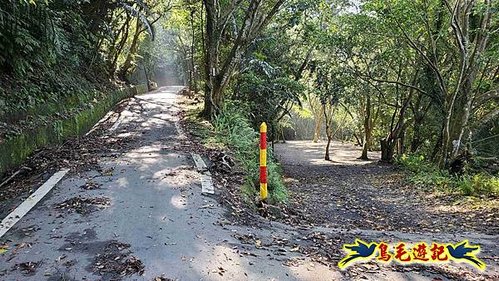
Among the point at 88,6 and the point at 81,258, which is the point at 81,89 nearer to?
the point at 88,6

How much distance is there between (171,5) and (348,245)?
22594 millimetres

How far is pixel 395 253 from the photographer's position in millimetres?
3918

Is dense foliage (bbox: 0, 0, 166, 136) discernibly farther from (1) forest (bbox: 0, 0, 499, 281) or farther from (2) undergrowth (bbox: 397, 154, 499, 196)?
(2) undergrowth (bbox: 397, 154, 499, 196)

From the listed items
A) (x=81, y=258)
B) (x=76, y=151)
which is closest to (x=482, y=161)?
(x=76, y=151)

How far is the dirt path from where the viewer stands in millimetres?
5391

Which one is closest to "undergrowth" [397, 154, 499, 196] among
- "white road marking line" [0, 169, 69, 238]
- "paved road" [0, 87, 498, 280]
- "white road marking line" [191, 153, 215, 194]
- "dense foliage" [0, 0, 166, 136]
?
"paved road" [0, 87, 498, 280]

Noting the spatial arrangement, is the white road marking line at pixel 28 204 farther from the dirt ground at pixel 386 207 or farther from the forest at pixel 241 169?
the dirt ground at pixel 386 207

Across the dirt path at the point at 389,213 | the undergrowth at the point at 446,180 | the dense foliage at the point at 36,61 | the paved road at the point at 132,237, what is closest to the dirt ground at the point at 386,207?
the dirt path at the point at 389,213

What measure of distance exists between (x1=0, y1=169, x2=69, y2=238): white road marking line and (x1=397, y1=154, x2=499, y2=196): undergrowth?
8.44 m

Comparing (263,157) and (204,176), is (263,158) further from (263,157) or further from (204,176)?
(204,176)

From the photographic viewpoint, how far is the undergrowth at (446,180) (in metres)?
9.02

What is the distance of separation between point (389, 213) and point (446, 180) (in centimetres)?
337

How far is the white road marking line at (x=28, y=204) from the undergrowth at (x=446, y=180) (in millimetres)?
8442

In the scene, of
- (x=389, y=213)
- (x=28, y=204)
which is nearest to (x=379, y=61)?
(x=389, y=213)
